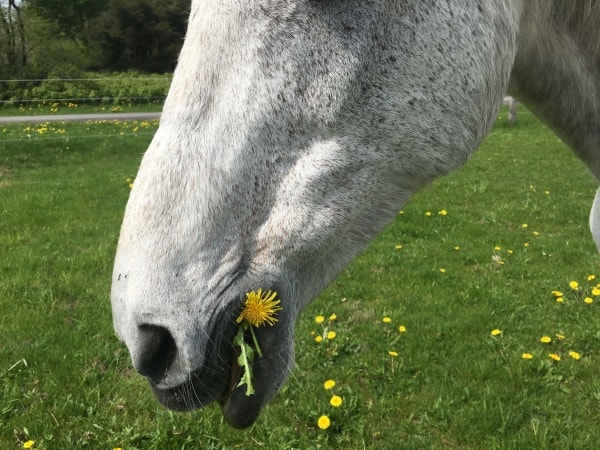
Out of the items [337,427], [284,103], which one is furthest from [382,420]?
[284,103]

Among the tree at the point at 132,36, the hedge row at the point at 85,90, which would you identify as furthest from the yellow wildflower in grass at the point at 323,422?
the tree at the point at 132,36

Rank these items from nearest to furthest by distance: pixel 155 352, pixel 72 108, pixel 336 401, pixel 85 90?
pixel 155 352, pixel 336 401, pixel 72 108, pixel 85 90

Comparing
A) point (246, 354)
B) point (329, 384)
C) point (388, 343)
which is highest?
point (246, 354)

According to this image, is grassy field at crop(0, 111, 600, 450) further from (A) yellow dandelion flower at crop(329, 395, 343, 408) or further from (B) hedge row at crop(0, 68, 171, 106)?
(B) hedge row at crop(0, 68, 171, 106)

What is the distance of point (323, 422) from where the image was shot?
3.06 meters

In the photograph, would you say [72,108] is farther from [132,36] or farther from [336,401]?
[336,401]

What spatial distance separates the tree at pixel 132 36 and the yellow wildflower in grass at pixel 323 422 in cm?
3012

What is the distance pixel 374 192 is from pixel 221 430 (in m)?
2.17

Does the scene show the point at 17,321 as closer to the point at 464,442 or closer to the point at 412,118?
the point at 464,442

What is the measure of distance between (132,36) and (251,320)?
34.1 metres

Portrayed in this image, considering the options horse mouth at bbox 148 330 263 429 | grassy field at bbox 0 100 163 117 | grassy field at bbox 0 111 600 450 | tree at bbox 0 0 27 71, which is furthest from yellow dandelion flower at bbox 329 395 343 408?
tree at bbox 0 0 27 71

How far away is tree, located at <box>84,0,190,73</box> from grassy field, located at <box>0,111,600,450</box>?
25.9m

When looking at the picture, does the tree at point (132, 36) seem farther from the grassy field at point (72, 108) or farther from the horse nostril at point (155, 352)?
the horse nostril at point (155, 352)

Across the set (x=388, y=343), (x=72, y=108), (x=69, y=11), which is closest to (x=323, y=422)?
(x=388, y=343)
